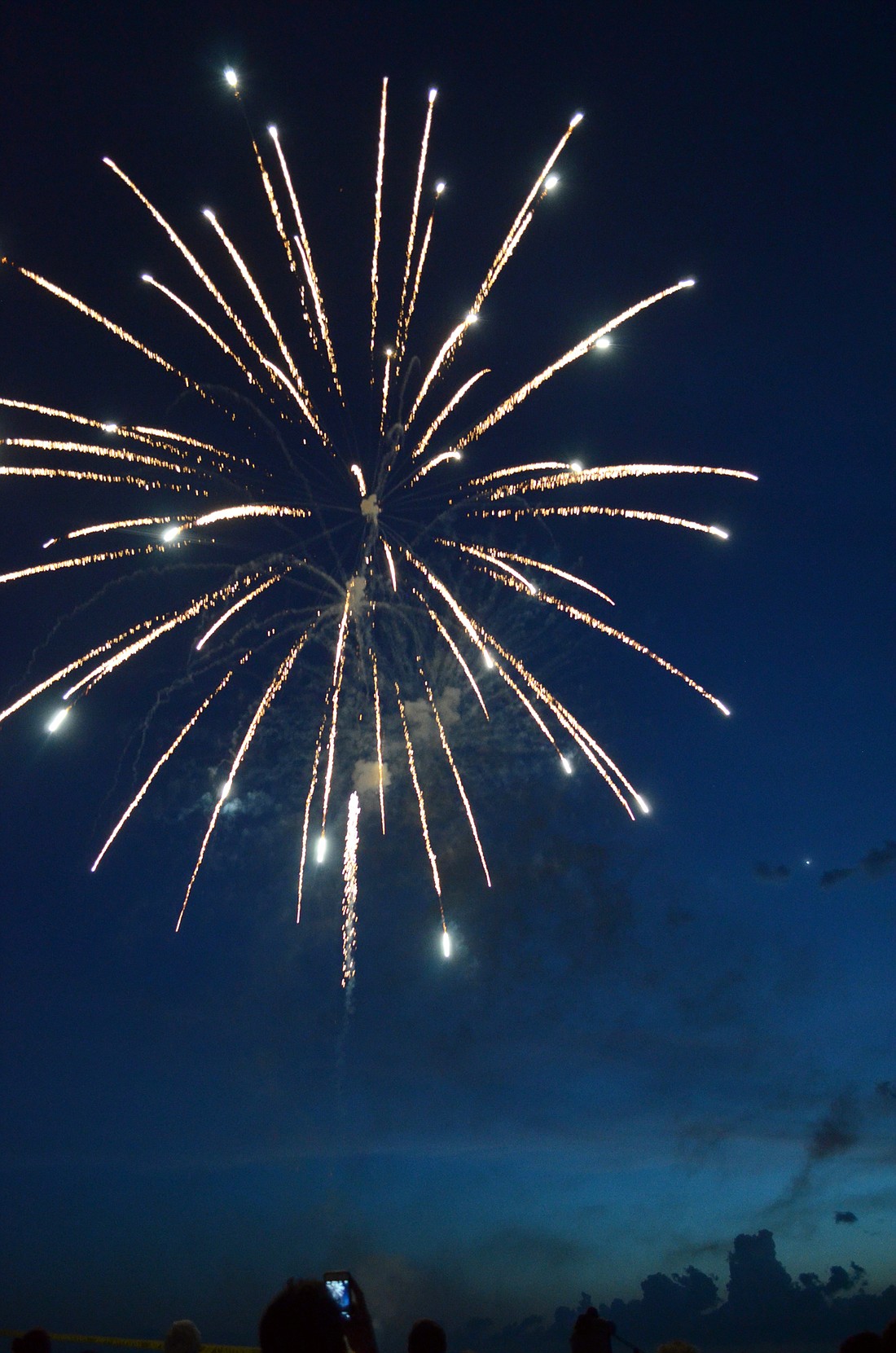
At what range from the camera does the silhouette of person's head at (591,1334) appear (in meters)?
6.55

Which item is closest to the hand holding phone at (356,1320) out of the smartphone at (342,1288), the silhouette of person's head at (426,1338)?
the smartphone at (342,1288)

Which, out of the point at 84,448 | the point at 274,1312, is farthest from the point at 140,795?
the point at 274,1312

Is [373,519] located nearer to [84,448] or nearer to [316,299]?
[316,299]

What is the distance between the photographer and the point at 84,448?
20094 mm

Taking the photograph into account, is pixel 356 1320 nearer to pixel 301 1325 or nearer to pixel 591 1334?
pixel 301 1325

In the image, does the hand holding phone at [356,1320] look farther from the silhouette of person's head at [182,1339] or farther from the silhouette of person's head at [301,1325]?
the silhouette of person's head at [182,1339]

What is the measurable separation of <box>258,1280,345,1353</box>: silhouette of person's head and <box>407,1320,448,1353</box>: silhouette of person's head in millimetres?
2829

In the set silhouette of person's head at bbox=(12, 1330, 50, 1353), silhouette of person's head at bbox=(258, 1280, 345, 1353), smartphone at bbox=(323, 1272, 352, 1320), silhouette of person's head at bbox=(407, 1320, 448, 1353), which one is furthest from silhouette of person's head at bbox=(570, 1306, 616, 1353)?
silhouette of person's head at bbox=(258, 1280, 345, 1353)

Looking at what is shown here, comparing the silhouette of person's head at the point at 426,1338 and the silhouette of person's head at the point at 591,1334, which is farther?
the silhouette of person's head at the point at 591,1334

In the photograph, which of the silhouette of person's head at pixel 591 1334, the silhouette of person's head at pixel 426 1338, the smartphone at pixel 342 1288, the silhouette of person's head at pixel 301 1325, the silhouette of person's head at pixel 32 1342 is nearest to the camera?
the silhouette of person's head at pixel 301 1325

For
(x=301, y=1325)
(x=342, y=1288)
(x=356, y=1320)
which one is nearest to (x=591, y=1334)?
(x=342, y=1288)

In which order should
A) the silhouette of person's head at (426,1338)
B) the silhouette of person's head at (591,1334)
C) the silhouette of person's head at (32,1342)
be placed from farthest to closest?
the silhouette of person's head at (32,1342)
the silhouette of person's head at (591,1334)
the silhouette of person's head at (426,1338)

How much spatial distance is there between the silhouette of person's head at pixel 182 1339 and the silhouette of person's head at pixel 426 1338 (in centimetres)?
222

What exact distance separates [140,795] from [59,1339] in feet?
32.1
